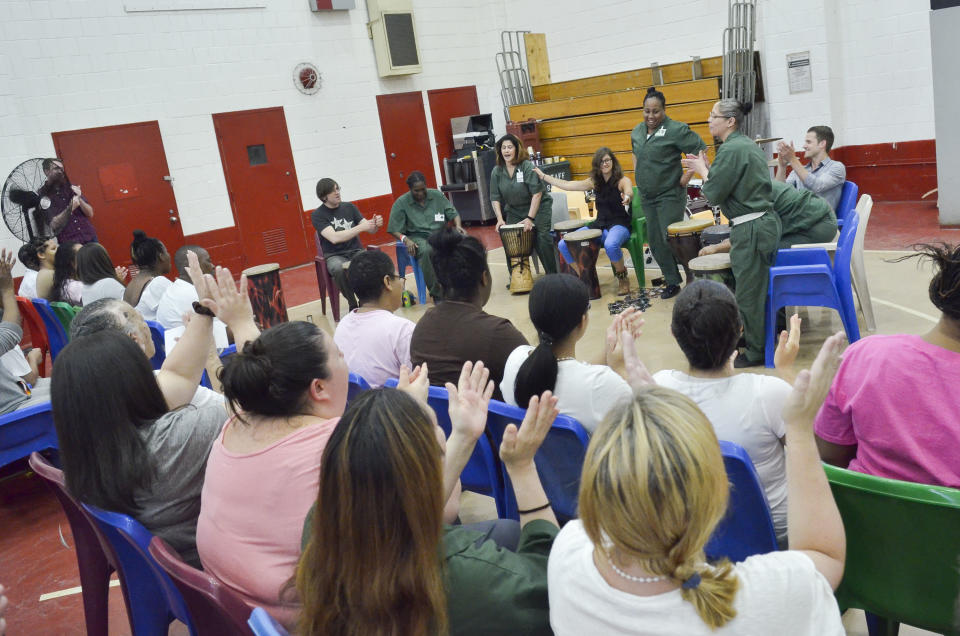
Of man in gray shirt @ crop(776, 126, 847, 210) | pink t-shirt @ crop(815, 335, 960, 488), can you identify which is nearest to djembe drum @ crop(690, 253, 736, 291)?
man in gray shirt @ crop(776, 126, 847, 210)

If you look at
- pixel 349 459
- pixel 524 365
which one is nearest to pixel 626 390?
pixel 524 365

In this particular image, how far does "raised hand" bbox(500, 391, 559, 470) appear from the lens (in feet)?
4.79

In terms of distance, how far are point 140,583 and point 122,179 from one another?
279 inches

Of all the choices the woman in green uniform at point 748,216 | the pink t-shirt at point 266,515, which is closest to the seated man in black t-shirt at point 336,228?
the woman in green uniform at point 748,216

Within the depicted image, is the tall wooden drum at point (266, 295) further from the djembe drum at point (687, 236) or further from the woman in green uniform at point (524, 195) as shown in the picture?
the djembe drum at point (687, 236)

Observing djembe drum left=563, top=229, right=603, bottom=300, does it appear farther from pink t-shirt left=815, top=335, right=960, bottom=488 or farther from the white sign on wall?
pink t-shirt left=815, top=335, right=960, bottom=488

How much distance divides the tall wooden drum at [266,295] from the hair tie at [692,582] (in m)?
5.41

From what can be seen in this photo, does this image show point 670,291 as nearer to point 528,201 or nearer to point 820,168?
point 820,168

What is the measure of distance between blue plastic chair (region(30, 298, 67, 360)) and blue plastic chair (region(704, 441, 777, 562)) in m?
4.06

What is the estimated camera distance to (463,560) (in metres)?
1.21

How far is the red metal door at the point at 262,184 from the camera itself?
347 inches

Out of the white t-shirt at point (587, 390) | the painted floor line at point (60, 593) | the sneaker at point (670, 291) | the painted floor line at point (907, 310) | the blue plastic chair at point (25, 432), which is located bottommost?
the painted floor line at point (60, 593)

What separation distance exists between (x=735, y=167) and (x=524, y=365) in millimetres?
2369

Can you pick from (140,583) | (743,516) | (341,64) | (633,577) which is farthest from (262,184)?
(633,577)
